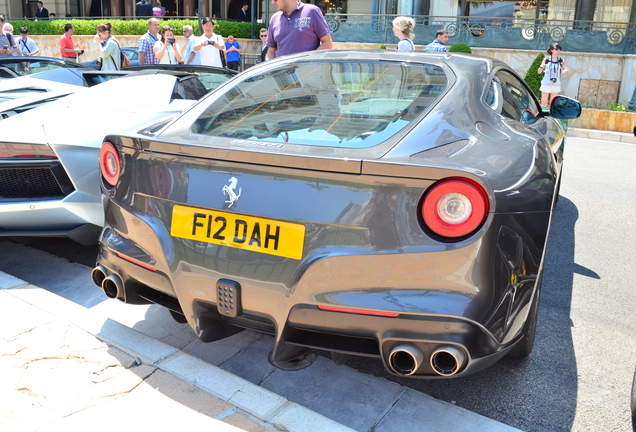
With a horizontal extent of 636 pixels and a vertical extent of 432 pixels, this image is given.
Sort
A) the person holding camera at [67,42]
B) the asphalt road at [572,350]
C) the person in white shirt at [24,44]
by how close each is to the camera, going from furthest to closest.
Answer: the person in white shirt at [24,44] < the person holding camera at [67,42] < the asphalt road at [572,350]

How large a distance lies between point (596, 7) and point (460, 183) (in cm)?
2168

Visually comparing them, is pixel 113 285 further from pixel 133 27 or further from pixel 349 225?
pixel 133 27

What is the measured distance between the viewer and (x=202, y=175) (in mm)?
2324

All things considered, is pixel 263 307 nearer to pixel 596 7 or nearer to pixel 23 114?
pixel 23 114

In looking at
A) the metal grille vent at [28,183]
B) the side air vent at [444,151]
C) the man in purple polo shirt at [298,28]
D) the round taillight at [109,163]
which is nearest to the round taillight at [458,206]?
the side air vent at [444,151]

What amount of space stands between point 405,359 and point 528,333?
768 mm

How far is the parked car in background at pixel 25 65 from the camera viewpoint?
6.28m

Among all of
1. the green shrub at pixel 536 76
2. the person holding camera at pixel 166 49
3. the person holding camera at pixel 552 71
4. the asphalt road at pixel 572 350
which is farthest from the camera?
the green shrub at pixel 536 76

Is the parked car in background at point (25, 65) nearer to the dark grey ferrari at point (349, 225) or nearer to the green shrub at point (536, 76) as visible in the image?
the dark grey ferrari at point (349, 225)

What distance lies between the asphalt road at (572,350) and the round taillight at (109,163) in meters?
1.41

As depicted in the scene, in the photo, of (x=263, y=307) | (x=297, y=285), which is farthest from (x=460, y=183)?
(x=263, y=307)

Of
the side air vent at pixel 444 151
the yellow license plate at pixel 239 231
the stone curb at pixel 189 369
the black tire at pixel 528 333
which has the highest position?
the side air vent at pixel 444 151

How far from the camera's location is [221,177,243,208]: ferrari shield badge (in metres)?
2.24

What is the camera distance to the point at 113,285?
270 cm
